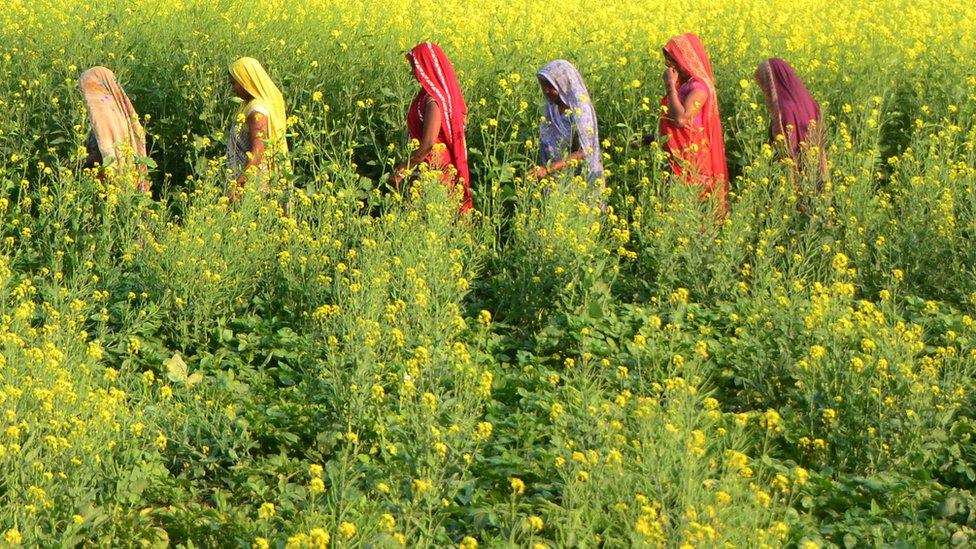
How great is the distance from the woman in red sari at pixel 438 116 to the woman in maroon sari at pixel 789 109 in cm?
187

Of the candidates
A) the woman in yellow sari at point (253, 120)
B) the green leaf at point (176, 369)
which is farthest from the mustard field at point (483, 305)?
the woman in yellow sari at point (253, 120)

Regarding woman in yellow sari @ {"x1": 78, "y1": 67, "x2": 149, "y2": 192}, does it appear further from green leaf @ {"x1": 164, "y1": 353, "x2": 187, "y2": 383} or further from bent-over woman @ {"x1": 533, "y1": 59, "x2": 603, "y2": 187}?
bent-over woman @ {"x1": 533, "y1": 59, "x2": 603, "y2": 187}

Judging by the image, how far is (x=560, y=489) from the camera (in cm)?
530

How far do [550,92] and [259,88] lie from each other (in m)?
1.70

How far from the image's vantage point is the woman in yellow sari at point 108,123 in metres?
8.63

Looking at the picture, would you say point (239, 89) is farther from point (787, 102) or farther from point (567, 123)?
point (787, 102)

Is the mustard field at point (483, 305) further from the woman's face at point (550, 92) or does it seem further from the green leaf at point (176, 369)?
the woman's face at point (550, 92)

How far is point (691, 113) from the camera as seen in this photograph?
353 inches

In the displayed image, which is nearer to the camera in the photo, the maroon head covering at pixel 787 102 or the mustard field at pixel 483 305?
the mustard field at pixel 483 305

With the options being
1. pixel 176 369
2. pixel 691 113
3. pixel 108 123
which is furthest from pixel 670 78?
pixel 176 369

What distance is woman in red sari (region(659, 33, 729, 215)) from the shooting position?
8.94 meters

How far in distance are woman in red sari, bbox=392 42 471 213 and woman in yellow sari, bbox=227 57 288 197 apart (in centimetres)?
76

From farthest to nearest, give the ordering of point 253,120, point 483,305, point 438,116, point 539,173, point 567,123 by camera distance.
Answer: point 567,123, point 253,120, point 438,116, point 539,173, point 483,305

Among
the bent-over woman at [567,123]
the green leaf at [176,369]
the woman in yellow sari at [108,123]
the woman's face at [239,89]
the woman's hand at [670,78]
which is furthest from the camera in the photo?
the woman's hand at [670,78]
